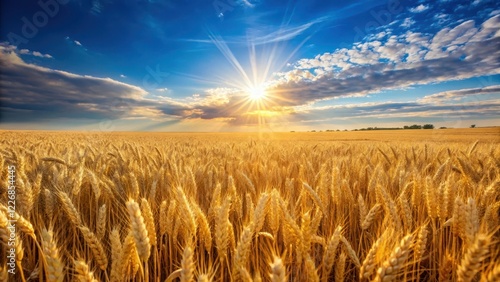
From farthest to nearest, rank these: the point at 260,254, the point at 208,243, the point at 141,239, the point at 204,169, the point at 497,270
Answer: the point at 204,169, the point at 260,254, the point at 208,243, the point at 141,239, the point at 497,270

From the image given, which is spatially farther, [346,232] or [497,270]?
[346,232]

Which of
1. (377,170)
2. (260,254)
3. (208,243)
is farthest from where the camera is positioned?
(377,170)

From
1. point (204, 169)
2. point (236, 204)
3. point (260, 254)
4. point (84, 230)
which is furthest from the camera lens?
point (204, 169)

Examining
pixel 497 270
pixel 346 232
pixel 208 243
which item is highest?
pixel 497 270

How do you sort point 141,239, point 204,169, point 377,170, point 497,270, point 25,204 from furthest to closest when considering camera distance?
point 204,169
point 377,170
point 25,204
point 141,239
point 497,270

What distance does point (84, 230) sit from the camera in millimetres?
1204

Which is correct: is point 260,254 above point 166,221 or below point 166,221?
below

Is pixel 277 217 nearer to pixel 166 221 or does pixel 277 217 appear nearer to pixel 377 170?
pixel 166 221

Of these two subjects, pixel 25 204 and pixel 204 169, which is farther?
pixel 204 169

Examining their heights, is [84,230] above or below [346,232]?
above

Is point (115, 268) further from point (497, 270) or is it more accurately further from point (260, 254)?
point (497, 270)

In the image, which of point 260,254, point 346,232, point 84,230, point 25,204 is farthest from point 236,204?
point 25,204

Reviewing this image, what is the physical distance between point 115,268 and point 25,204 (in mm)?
936

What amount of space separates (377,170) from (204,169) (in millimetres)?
1908
